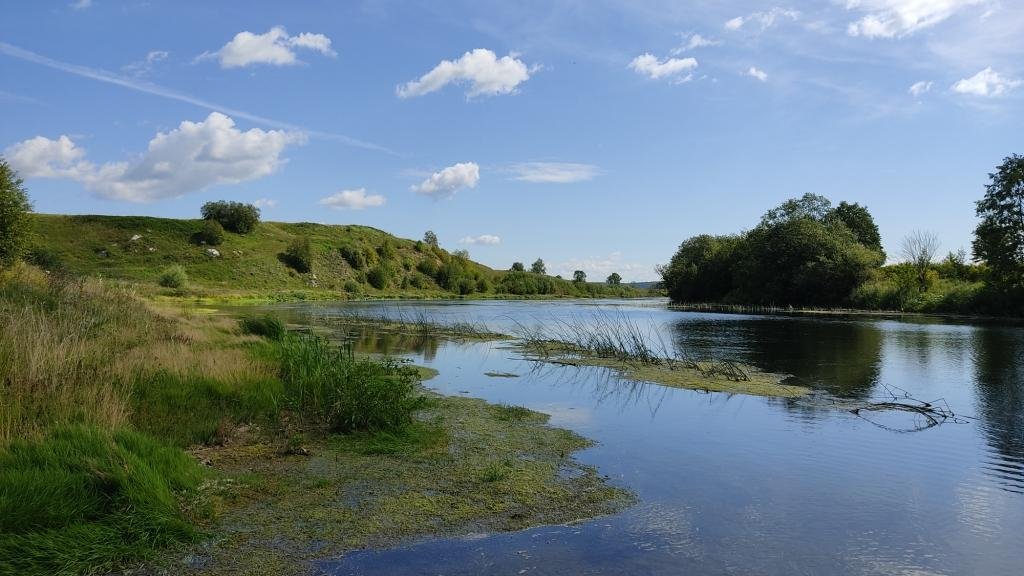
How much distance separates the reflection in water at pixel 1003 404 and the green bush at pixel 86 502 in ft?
32.4

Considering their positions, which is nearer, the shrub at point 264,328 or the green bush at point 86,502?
the green bush at point 86,502

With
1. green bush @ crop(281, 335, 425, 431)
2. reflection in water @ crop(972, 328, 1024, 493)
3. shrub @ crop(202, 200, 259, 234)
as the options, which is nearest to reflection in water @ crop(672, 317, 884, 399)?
reflection in water @ crop(972, 328, 1024, 493)

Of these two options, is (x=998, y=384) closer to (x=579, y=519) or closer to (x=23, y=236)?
(x=579, y=519)

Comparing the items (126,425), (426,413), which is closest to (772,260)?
(426,413)

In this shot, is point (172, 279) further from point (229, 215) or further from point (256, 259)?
point (229, 215)

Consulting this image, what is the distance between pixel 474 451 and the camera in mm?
9195

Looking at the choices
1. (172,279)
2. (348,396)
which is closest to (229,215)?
(172,279)

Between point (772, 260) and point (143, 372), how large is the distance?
223 feet

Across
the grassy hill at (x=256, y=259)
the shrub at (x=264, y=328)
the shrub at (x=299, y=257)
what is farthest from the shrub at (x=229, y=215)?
the shrub at (x=264, y=328)

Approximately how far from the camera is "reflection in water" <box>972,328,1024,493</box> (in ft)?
30.1

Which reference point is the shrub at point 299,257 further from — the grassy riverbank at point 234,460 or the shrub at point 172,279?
the grassy riverbank at point 234,460

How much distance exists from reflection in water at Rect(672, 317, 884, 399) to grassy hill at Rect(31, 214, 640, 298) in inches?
1844

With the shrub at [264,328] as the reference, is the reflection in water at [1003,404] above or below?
below

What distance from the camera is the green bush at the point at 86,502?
192 inches
